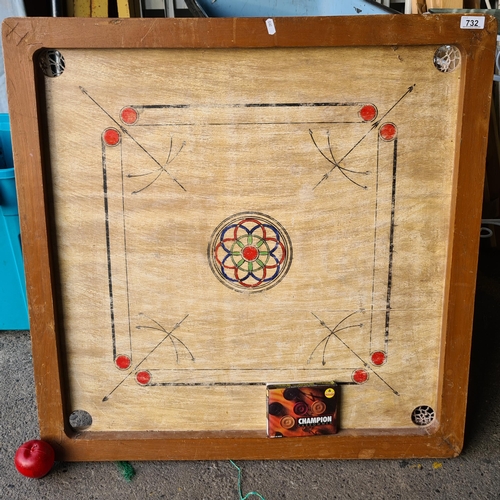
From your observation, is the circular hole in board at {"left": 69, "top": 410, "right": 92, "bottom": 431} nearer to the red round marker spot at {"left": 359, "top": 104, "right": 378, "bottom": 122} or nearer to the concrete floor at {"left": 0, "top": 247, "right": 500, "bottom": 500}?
the concrete floor at {"left": 0, "top": 247, "right": 500, "bottom": 500}

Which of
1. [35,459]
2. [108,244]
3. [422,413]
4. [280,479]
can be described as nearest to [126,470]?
[35,459]

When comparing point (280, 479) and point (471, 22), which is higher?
point (471, 22)

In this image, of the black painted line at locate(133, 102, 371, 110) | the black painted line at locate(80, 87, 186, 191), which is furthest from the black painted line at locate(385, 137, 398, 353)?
the black painted line at locate(80, 87, 186, 191)

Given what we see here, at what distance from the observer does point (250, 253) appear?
96 centimetres

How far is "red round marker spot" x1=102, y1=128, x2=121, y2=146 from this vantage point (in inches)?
35.8

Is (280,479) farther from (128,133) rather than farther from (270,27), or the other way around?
(270,27)

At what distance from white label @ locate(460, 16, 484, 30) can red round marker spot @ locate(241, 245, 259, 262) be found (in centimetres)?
48

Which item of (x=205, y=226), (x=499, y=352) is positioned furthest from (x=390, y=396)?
(x=499, y=352)

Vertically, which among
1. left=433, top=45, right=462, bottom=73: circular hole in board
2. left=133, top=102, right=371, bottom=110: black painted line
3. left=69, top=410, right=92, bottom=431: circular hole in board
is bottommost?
left=69, top=410, right=92, bottom=431: circular hole in board

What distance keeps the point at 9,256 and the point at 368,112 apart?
1.02m

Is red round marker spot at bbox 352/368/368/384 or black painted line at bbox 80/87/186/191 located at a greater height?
black painted line at bbox 80/87/186/191

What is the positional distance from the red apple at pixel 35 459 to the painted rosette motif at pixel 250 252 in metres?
0.43

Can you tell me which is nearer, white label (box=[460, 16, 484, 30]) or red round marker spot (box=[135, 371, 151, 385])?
white label (box=[460, 16, 484, 30])

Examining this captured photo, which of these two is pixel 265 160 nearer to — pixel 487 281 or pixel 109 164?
pixel 109 164
